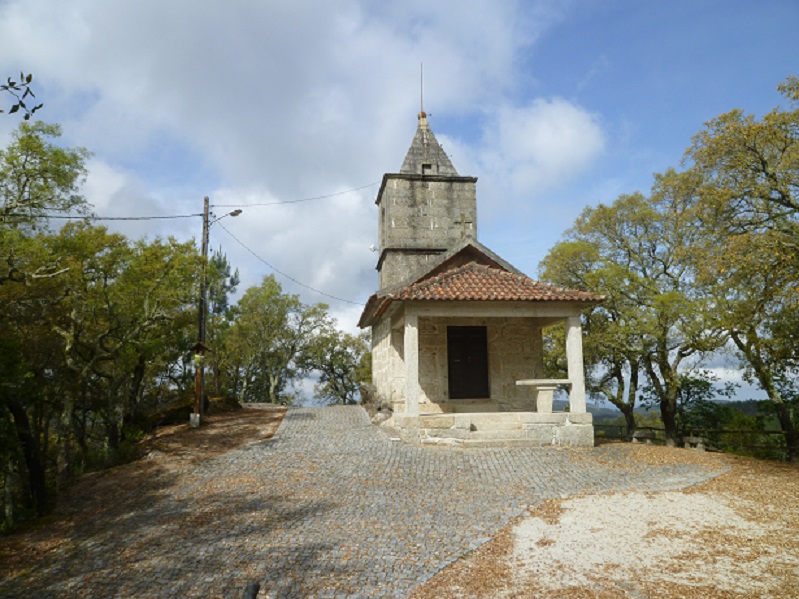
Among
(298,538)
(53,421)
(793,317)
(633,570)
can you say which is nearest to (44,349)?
(53,421)

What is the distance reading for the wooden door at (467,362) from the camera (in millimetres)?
16000

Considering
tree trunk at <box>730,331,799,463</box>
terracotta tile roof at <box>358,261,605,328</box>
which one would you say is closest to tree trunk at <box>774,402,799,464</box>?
tree trunk at <box>730,331,799,463</box>

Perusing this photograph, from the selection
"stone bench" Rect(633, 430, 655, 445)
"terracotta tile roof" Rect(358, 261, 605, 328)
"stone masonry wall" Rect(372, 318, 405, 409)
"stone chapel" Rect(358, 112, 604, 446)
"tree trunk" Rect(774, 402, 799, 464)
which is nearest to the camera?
"stone chapel" Rect(358, 112, 604, 446)

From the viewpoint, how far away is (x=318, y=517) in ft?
25.1

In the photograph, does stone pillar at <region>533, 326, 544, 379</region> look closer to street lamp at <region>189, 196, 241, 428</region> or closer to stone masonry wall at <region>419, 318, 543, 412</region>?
stone masonry wall at <region>419, 318, 543, 412</region>

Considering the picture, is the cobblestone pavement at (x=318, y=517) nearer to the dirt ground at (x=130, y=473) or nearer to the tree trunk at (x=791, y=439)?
the dirt ground at (x=130, y=473)

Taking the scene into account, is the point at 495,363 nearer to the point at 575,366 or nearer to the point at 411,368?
the point at 575,366

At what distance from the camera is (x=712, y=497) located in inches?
333

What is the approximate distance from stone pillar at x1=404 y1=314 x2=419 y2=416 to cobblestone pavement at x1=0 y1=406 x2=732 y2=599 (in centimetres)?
110

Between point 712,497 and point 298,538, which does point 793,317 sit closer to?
point 712,497

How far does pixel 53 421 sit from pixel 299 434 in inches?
474

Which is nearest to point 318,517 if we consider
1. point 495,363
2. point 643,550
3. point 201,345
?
point 643,550

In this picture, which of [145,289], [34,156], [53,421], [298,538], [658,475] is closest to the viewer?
[298,538]

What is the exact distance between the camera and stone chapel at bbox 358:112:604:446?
503 inches
